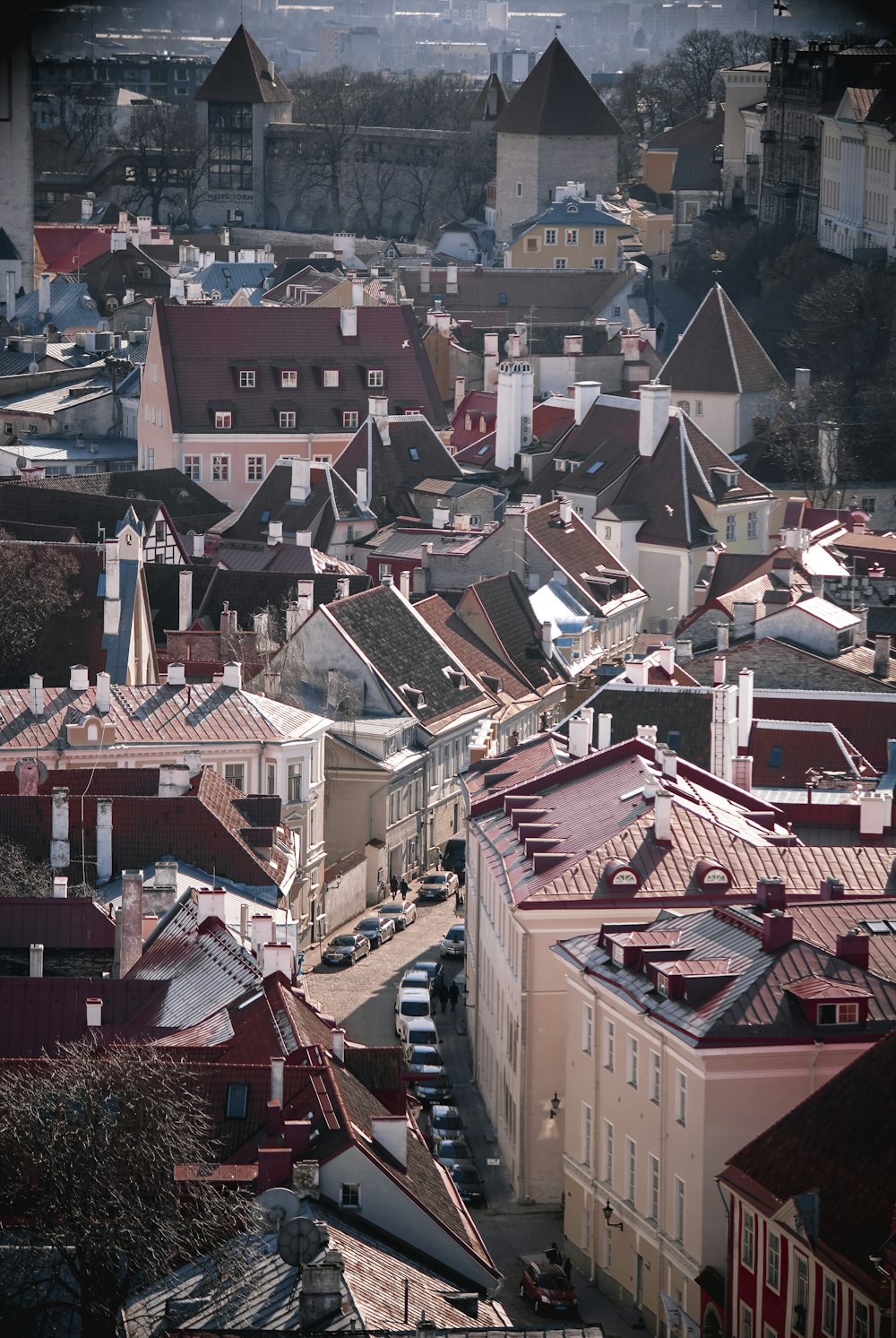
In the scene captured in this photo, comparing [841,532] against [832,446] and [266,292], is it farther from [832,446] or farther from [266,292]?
[266,292]

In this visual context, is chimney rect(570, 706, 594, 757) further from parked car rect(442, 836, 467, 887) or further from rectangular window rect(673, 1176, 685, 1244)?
rectangular window rect(673, 1176, 685, 1244)

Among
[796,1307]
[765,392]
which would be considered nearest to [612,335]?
[765,392]

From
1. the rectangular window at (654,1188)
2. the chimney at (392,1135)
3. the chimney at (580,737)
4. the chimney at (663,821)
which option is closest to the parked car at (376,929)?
the chimney at (580,737)

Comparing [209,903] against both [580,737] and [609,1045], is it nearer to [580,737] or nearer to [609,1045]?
[609,1045]

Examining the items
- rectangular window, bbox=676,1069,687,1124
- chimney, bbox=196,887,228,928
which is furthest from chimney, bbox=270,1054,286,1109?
chimney, bbox=196,887,228,928

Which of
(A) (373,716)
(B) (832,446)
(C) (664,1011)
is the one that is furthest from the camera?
(B) (832,446)

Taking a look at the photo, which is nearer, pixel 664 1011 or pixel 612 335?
pixel 664 1011
